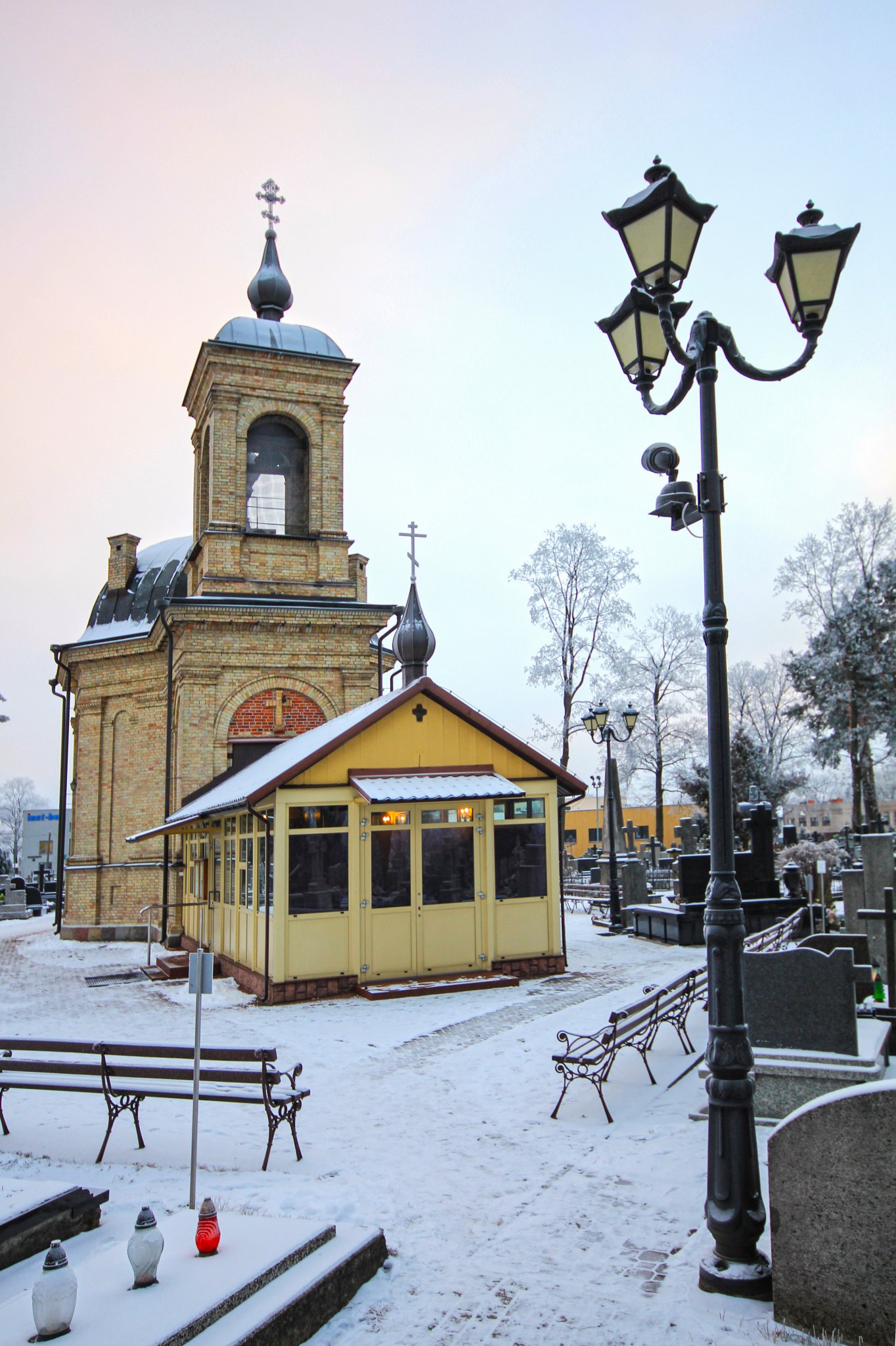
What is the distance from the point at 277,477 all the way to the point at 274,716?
19.1ft

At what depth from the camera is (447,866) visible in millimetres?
14070

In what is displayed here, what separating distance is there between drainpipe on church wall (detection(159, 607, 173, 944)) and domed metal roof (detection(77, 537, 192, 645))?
3.12 m

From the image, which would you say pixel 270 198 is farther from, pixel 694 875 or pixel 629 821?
pixel 629 821

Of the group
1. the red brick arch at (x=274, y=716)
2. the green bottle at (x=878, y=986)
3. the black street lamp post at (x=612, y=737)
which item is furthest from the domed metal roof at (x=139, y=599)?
the green bottle at (x=878, y=986)

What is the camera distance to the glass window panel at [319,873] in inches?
516

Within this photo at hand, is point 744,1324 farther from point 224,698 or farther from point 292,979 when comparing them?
point 224,698

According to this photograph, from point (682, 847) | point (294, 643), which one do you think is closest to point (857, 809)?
point (682, 847)

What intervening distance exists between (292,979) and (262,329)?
16.0m

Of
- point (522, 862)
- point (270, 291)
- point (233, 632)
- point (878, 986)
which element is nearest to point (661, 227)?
point (878, 986)

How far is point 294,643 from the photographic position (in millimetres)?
21375

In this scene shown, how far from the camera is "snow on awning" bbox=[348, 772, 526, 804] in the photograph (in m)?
13.0

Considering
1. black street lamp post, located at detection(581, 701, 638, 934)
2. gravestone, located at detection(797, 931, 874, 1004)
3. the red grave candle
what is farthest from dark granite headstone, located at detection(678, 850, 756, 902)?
the red grave candle

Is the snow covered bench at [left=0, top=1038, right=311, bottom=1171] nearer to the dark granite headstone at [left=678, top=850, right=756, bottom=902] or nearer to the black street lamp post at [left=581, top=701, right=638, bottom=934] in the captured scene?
the dark granite headstone at [left=678, top=850, right=756, bottom=902]

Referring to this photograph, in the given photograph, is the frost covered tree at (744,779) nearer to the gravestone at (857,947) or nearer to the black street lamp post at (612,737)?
the black street lamp post at (612,737)
